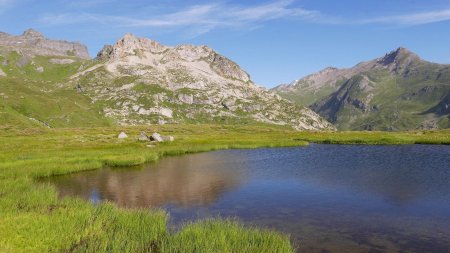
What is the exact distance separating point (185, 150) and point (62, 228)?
7109 cm

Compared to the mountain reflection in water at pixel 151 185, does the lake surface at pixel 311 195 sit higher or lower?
higher

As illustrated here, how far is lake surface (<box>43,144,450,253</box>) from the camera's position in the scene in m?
28.3

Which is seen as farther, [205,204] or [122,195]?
[122,195]

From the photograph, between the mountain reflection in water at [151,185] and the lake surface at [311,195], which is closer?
the lake surface at [311,195]

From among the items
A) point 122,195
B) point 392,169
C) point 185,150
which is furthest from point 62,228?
point 185,150

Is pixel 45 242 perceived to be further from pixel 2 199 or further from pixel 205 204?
pixel 205 204

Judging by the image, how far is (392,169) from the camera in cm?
6253

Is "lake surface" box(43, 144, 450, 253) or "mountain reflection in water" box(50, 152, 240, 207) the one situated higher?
"lake surface" box(43, 144, 450, 253)

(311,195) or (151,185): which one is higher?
(311,195)

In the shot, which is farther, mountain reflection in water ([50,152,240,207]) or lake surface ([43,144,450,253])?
mountain reflection in water ([50,152,240,207])

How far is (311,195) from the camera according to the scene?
42688 mm

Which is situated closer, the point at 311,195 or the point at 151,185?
the point at 311,195

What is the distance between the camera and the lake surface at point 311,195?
28.3 meters

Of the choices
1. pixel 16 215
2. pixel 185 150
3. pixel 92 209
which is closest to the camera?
pixel 16 215
